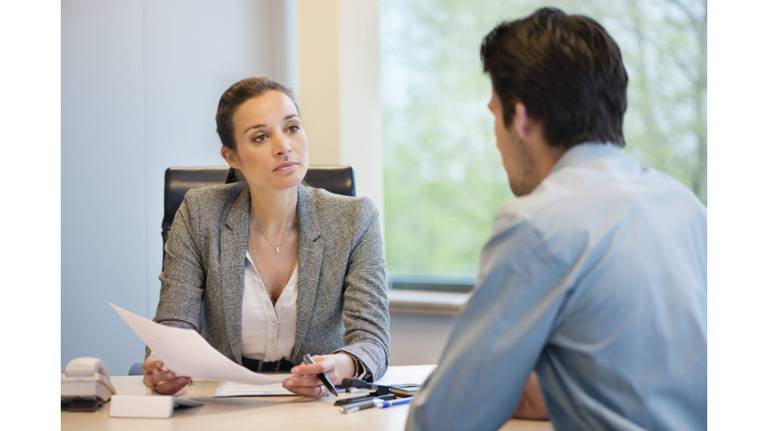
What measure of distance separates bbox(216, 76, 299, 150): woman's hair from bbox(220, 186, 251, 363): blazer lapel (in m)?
0.24

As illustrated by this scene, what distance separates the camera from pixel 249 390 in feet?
6.15

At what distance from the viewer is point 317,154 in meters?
3.75

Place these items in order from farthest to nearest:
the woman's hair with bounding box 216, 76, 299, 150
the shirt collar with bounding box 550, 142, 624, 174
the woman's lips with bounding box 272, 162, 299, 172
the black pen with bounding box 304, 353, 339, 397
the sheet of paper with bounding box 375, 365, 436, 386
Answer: the woman's hair with bounding box 216, 76, 299, 150 < the woman's lips with bounding box 272, 162, 299, 172 < the sheet of paper with bounding box 375, 365, 436, 386 < the black pen with bounding box 304, 353, 339, 397 < the shirt collar with bounding box 550, 142, 624, 174

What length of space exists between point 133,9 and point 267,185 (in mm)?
1645

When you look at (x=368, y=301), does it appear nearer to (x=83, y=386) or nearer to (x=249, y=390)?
(x=249, y=390)

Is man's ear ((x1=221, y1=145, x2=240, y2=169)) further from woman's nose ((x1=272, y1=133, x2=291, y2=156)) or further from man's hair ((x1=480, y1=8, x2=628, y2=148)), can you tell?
man's hair ((x1=480, y1=8, x2=628, y2=148))

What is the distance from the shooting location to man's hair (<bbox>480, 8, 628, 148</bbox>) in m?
1.30

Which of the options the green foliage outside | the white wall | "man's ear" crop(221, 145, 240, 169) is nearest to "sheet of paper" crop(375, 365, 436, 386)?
"man's ear" crop(221, 145, 240, 169)

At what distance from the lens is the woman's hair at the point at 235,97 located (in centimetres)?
239
